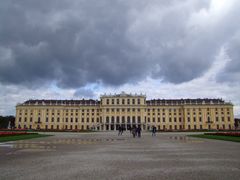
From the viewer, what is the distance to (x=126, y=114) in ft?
319

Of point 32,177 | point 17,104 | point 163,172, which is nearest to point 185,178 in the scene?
point 163,172

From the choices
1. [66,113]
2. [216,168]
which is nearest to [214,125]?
[66,113]

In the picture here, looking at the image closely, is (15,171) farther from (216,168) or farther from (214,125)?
(214,125)

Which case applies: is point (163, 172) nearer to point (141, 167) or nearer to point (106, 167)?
point (141, 167)

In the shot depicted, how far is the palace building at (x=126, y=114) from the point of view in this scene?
9662 centimetres

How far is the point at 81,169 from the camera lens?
25.6 feet

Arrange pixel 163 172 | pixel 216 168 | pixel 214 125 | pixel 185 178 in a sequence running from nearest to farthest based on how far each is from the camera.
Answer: pixel 185 178 < pixel 163 172 < pixel 216 168 < pixel 214 125

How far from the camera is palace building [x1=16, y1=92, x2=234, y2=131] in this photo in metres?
96.6

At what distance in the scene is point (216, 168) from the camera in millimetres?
7824

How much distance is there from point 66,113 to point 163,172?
9767 centimetres

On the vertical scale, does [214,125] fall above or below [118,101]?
below

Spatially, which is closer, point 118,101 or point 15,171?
point 15,171

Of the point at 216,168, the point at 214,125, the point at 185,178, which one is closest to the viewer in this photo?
the point at 185,178

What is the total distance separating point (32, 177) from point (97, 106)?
9508cm
